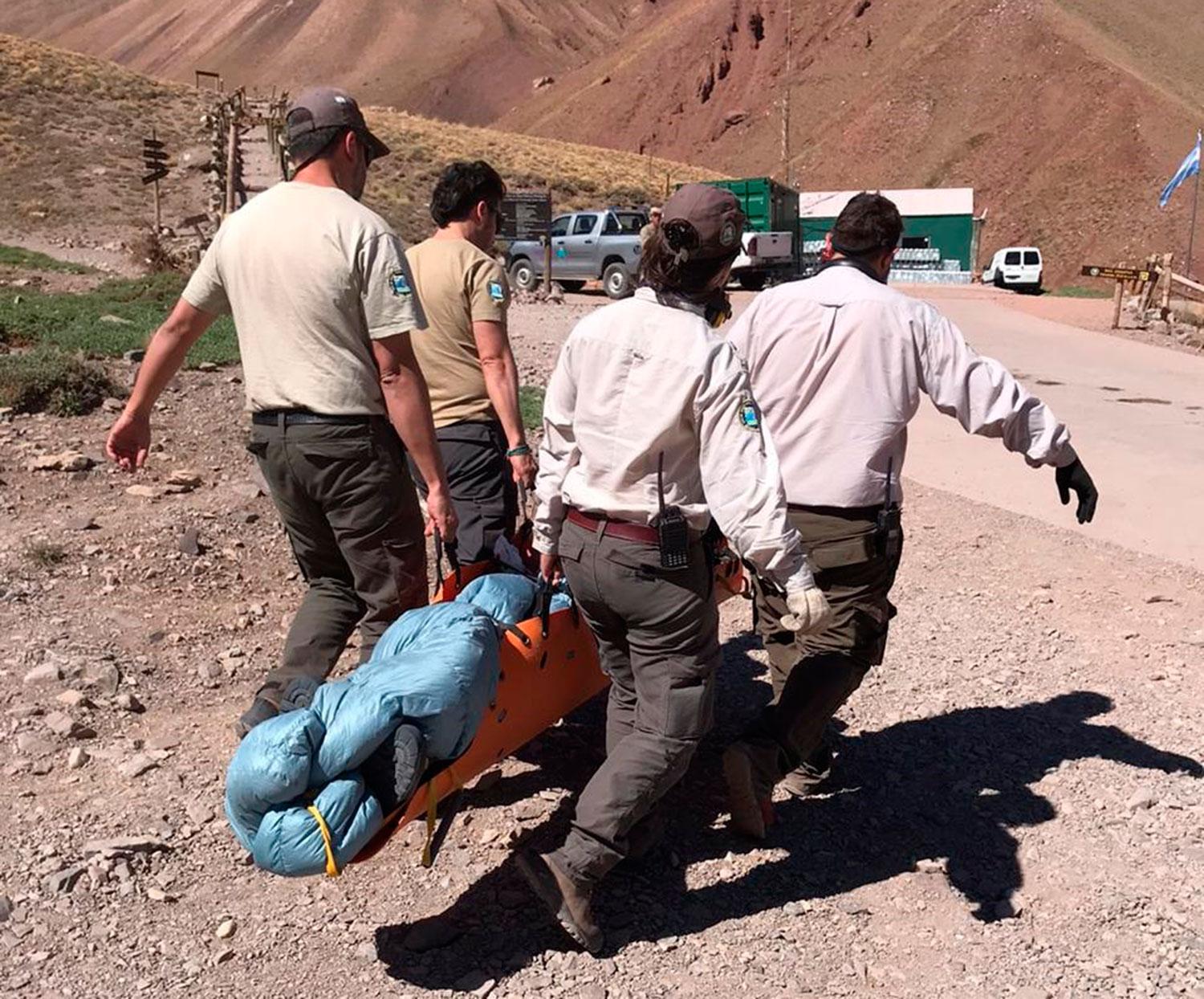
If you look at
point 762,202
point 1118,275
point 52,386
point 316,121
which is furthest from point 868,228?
point 762,202

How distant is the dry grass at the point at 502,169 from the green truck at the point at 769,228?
6.31 meters

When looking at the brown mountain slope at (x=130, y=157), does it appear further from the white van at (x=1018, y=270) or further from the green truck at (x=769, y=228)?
the white van at (x=1018, y=270)

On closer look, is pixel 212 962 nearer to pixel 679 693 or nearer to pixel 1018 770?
pixel 679 693

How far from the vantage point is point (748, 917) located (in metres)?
3.24

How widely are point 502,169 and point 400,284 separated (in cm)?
4062

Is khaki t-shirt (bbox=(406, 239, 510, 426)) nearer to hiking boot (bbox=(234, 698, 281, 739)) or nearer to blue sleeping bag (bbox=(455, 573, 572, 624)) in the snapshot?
blue sleeping bag (bbox=(455, 573, 572, 624))

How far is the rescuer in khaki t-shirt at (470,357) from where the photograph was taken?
396 centimetres

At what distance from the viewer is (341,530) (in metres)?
3.33

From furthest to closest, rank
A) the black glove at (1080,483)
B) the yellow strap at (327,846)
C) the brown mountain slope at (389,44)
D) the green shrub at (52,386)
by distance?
the brown mountain slope at (389,44) → the green shrub at (52,386) → the black glove at (1080,483) → the yellow strap at (327,846)

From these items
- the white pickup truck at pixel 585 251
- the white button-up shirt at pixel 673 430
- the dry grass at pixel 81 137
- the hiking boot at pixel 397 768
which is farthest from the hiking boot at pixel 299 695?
the dry grass at pixel 81 137

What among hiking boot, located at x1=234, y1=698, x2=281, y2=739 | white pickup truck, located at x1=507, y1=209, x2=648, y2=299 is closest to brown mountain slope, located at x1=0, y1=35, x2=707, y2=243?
white pickup truck, located at x1=507, y1=209, x2=648, y2=299

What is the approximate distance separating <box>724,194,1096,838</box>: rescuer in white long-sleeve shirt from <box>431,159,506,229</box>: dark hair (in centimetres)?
110

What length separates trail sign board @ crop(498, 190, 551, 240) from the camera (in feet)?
72.5

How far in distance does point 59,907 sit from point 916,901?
7.55 feet
